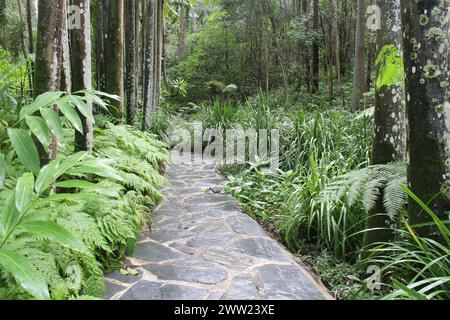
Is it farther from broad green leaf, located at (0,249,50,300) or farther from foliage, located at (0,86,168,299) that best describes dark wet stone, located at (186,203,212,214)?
broad green leaf, located at (0,249,50,300)

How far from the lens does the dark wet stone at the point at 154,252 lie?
3.24 m

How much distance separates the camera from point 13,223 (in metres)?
1.33

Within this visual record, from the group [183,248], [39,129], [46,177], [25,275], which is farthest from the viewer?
[183,248]

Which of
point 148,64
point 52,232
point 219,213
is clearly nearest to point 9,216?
point 52,232

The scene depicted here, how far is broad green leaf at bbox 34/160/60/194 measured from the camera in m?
1.37

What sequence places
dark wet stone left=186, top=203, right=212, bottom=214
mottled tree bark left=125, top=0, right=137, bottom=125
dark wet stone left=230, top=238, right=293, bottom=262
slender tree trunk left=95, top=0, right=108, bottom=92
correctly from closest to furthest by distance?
dark wet stone left=230, top=238, right=293, bottom=262 → dark wet stone left=186, top=203, right=212, bottom=214 → slender tree trunk left=95, top=0, right=108, bottom=92 → mottled tree bark left=125, top=0, right=137, bottom=125

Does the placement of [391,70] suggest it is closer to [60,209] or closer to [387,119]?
[387,119]

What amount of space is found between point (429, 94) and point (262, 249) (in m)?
2.00

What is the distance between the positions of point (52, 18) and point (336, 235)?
2.82 meters

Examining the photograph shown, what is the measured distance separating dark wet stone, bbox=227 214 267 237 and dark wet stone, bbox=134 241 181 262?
0.85m

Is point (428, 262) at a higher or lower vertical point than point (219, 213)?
higher

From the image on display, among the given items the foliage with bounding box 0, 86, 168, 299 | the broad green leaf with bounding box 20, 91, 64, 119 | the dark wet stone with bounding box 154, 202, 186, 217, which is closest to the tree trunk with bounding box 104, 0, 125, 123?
the foliage with bounding box 0, 86, 168, 299

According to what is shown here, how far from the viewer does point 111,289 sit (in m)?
2.62
